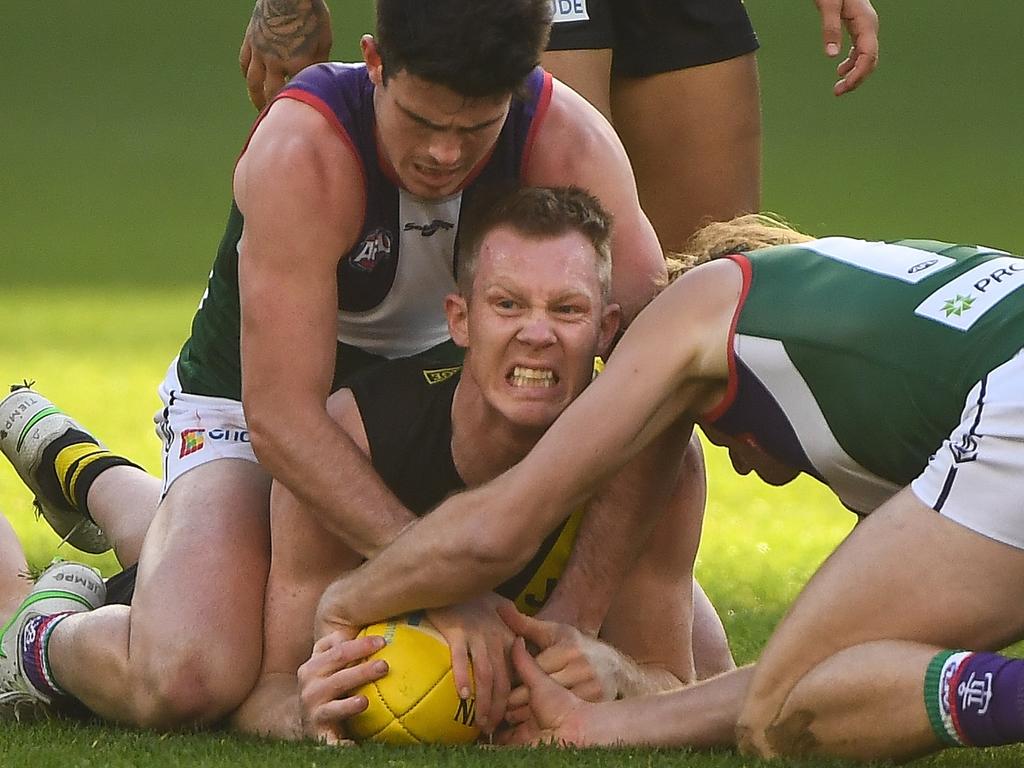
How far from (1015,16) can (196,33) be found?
8770 mm

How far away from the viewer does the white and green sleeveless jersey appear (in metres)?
3.84

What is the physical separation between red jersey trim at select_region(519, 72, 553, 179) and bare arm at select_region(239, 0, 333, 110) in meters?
1.20

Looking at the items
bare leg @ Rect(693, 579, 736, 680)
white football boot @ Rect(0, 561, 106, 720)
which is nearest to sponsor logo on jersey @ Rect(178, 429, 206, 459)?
white football boot @ Rect(0, 561, 106, 720)

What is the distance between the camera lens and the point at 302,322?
4.29 m

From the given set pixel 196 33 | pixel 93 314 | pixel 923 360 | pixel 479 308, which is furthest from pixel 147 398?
pixel 196 33

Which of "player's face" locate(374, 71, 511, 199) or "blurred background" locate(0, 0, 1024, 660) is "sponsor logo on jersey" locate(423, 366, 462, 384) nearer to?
"player's face" locate(374, 71, 511, 199)

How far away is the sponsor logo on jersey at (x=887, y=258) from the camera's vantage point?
13.1 feet

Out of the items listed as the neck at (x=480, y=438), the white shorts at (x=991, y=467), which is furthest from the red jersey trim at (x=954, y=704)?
the neck at (x=480, y=438)

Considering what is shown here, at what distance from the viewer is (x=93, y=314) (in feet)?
37.1

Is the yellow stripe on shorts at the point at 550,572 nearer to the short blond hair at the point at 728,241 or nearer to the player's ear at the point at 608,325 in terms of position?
the player's ear at the point at 608,325

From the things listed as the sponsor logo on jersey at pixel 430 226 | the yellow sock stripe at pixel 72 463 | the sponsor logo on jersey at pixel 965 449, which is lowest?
the yellow sock stripe at pixel 72 463

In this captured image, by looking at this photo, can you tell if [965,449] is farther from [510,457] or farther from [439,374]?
[439,374]

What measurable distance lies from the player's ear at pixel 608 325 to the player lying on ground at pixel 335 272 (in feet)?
0.57

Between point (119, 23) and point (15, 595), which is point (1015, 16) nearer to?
point (119, 23)
